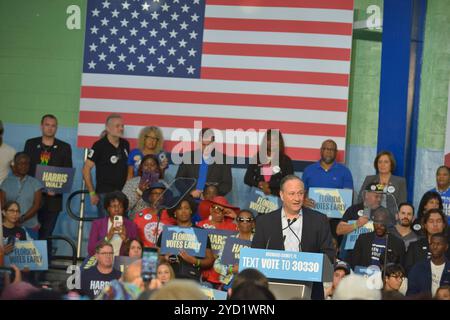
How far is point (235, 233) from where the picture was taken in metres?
10.9

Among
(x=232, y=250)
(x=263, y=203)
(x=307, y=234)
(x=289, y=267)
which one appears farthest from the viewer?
(x=263, y=203)

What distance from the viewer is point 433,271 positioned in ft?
32.8

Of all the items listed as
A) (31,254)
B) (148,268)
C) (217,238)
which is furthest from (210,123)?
(148,268)

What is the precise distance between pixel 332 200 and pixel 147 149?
232 cm

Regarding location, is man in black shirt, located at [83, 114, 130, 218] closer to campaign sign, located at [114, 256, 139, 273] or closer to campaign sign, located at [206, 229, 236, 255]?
A: campaign sign, located at [206, 229, 236, 255]

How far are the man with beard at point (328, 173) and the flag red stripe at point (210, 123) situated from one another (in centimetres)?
63

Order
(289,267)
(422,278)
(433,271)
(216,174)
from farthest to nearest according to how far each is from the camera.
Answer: (216,174) < (433,271) < (422,278) < (289,267)

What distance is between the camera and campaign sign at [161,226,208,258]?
10.6 metres

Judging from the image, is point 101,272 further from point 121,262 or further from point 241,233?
point 241,233

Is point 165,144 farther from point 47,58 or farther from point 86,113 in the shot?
point 47,58

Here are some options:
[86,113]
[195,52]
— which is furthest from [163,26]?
[86,113]

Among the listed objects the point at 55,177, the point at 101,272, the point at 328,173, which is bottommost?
the point at 101,272

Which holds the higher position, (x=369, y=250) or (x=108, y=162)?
(x=108, y=162)

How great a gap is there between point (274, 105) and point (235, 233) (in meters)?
2.83
